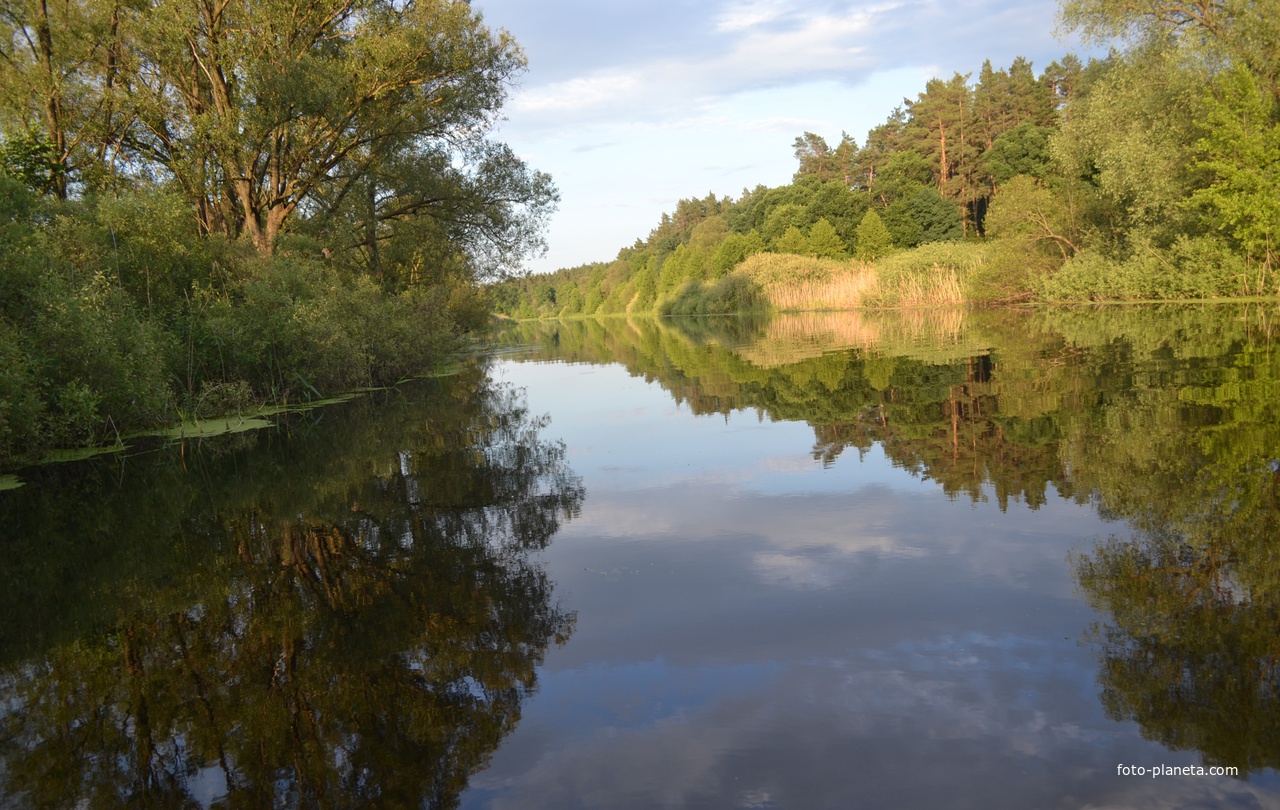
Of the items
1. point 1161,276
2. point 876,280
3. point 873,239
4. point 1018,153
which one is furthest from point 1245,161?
point 873,239

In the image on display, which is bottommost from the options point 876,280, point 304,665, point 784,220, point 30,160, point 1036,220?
point 304,665

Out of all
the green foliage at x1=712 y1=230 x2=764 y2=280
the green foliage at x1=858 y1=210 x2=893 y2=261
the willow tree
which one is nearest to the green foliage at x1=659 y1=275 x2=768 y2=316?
the green foliage at x1=712 y1=230 x2=764 y2=280

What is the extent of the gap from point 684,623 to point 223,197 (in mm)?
23025

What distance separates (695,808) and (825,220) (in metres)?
70.4

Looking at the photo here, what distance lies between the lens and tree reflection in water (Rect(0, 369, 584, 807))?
125 inches

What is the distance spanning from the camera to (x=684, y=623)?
4457mm

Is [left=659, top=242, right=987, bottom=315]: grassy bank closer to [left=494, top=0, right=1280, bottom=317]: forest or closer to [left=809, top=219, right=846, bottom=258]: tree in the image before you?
[left=494, top=0, right=1280, bottom=317]: forest

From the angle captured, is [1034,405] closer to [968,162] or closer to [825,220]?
[825,220]

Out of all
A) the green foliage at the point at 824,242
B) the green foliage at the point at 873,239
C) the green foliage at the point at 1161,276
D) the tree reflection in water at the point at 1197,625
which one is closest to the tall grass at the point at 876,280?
the green foliage at the point at 873,239

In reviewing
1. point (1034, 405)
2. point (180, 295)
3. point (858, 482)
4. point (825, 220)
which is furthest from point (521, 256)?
point (825, 220)

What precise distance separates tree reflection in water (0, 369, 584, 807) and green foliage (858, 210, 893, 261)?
6189 centimetres

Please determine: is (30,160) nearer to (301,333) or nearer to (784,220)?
(301,333)

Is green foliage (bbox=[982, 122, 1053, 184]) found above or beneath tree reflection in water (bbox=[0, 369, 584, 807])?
above

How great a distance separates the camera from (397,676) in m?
3.91
